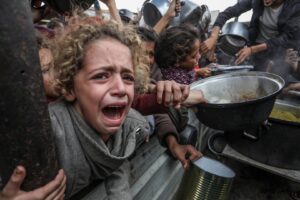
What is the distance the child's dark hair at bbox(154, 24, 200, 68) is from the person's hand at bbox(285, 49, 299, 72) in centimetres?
211

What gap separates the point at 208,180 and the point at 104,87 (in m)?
1.14

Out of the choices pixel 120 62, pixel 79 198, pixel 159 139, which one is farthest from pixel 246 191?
pixel 120 62

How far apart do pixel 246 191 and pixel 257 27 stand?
2.96 m

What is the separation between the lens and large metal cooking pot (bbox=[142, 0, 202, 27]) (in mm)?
4660

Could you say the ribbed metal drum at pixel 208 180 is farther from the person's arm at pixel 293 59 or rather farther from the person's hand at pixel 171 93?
the person's arm at pixel 293 59

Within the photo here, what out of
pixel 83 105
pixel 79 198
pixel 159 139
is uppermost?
pixel 83 105

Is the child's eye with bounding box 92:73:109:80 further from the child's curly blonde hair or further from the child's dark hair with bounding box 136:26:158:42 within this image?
the child's dark hair with bounding box 136:26:158:42

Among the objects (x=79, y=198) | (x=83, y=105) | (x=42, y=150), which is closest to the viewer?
(x=42, y=150)

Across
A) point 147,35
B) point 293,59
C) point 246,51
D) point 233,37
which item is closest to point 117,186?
point 147,35

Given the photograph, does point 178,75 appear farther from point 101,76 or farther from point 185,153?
point 101,76

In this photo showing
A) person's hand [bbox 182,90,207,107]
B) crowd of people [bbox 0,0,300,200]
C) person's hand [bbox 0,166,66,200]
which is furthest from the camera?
person's hand [bbox 182,90,207,107]

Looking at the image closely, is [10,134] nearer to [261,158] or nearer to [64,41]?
[64,41]

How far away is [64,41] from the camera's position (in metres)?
1.33

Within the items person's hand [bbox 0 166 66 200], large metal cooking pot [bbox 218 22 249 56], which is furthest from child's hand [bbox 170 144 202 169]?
large metal cooking pot [bbox 218 22 249 56]
